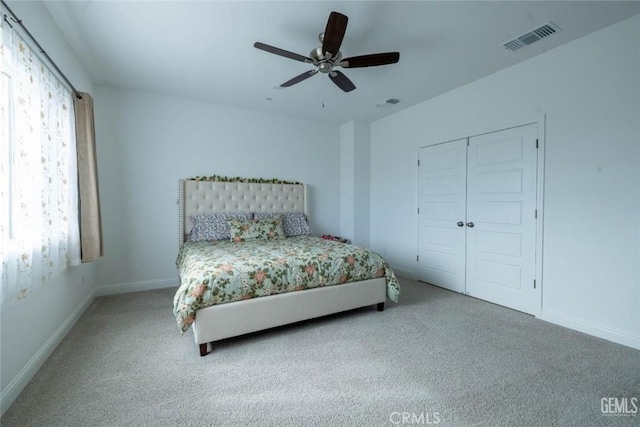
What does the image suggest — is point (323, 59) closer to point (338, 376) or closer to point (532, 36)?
point (532, 36)

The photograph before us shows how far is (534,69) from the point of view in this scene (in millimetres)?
2914

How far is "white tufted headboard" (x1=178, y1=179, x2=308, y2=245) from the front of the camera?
13.0 feet

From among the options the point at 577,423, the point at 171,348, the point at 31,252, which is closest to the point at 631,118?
the point at 577,423

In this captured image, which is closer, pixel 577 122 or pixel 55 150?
pixel 55 150

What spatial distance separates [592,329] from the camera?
8.29 ft

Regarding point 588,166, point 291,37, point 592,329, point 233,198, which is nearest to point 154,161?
point 233,198

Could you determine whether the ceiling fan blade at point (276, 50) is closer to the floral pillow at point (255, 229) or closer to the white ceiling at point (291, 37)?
the white ceiling at point (291, 37)

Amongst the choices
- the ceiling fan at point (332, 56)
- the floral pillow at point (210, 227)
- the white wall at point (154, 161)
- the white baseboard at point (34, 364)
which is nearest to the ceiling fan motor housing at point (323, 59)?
the ceiling fan at point (332, 56)

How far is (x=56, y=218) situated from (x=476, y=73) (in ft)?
14.4

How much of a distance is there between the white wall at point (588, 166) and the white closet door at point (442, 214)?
0.63 metres

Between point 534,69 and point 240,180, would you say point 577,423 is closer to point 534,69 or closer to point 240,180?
point 534,69

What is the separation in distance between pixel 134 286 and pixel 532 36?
5272 mm

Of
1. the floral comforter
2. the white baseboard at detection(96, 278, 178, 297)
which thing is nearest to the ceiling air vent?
the floral comforter

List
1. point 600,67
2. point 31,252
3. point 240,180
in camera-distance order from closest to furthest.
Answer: point 31,252, point 600,67, point 240,180
